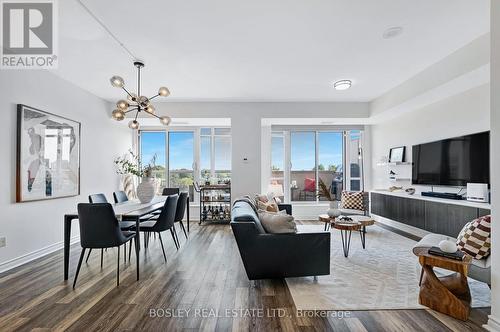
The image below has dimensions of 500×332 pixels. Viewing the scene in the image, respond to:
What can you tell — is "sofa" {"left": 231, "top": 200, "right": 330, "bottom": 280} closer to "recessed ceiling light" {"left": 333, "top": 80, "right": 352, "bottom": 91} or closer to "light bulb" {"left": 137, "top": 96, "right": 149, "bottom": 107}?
"light bulb" {"left": 137, "top": 96, "right": 149, "bottom": 107}

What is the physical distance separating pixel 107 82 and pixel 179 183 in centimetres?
308

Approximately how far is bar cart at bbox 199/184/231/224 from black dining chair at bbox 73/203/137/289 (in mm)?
3254

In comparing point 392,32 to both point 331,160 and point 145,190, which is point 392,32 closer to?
point 145,190

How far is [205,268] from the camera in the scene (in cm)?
329

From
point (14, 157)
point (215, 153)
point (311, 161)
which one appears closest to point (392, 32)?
point (311, 161)

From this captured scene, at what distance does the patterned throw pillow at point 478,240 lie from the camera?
2.32 metres

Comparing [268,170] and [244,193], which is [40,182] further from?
[268,170]

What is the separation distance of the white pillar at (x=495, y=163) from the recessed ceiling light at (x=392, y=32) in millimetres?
920

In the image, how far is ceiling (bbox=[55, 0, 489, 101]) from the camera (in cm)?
250

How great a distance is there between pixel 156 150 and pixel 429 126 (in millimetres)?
6204

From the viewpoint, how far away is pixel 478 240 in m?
2.36

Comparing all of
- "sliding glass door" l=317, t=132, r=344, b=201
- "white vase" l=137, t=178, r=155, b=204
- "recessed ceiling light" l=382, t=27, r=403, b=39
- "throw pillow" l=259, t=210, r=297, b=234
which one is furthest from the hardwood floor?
"sliding glass door" l=317, t=132, r=344, b=201

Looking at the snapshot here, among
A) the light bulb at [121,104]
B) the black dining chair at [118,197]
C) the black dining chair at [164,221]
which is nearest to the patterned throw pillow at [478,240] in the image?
the black dining chair at [164,221]

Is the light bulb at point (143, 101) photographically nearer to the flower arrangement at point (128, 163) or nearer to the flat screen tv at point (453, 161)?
the flower arrangement at point (128, 163)
